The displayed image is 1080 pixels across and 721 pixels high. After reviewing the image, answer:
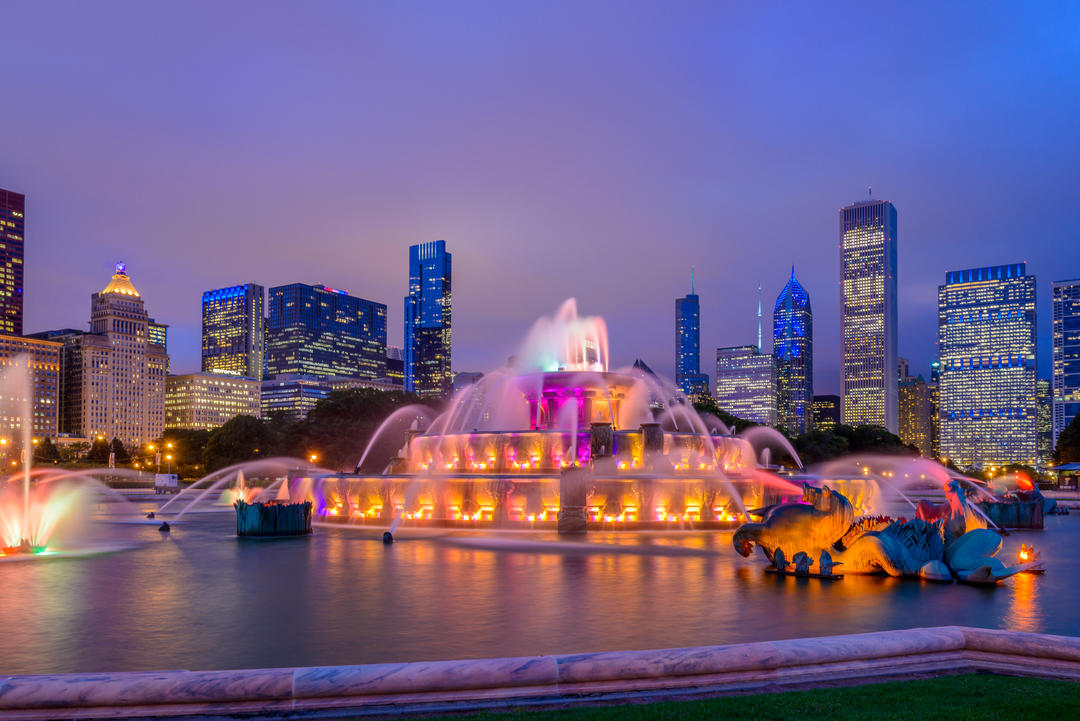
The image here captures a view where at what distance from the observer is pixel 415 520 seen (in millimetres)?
28547

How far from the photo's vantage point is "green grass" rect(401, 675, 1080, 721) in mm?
6949

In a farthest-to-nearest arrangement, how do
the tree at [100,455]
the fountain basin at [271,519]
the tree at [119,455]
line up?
the tree at [119,455], the tree at [100,455], the fountain basin at [271,519]

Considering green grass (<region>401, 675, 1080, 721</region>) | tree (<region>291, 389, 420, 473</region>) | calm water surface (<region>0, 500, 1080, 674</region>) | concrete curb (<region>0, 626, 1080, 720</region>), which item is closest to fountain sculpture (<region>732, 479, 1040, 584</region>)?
calm water surface (<region>0, 500, 1080, 674</region>)

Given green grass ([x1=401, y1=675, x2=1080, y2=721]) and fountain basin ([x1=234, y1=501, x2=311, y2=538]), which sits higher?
green grass ([x1=401, y1=675, x2=1080, y2=721])

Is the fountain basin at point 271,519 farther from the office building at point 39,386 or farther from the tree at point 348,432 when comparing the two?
the office building at point 39,386

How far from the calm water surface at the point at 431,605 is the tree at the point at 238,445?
257 feet

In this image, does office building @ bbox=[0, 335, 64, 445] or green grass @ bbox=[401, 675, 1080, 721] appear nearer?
green grass @ bbox=[401, 675, 1080, 721]

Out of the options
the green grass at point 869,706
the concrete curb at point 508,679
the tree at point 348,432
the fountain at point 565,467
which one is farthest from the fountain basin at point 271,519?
the tree at point 348,432

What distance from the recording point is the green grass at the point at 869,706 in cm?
695

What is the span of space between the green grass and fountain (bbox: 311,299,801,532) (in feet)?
60.7

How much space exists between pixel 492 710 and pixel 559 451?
26024mm

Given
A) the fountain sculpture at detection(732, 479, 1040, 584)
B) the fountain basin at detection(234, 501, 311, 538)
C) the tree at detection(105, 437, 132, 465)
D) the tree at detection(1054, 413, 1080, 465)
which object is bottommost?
the tree at detection(105, 437, 132, 465)

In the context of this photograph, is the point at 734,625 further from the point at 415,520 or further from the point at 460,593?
the point at 415,520

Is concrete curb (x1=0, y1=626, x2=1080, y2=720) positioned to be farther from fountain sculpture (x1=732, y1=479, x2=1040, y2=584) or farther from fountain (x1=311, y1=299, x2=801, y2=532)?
fountain (x1=311, y1=299, x2=801, y2=532)
